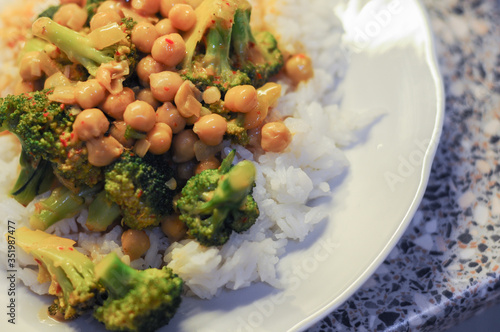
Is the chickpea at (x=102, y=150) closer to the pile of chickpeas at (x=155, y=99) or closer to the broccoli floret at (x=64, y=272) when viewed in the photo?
the pile of chickpeas at (x=155, y=99)

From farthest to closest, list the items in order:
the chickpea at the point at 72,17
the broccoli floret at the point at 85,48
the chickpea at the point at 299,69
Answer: the chickpea at the point at 299,69
the chickpea at the point at 72,17
the broccoli floret at the point at 85,48

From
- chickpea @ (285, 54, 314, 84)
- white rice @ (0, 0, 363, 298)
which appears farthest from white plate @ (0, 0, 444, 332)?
chickpea @ (285, 54, 314, 84)

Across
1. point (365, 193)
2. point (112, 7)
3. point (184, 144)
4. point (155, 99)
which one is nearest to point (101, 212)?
point (184, 144)

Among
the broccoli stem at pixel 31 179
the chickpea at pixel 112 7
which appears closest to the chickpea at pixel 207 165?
the broccoli stem at pixel 31 179

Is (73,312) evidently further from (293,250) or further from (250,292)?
(293,250)

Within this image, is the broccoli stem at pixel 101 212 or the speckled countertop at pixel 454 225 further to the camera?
the speckled countertop at pixel 454 225

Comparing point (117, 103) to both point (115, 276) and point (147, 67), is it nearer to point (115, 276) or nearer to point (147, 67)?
point (147, 67)

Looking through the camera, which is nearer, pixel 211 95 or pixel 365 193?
pixel 211 95
